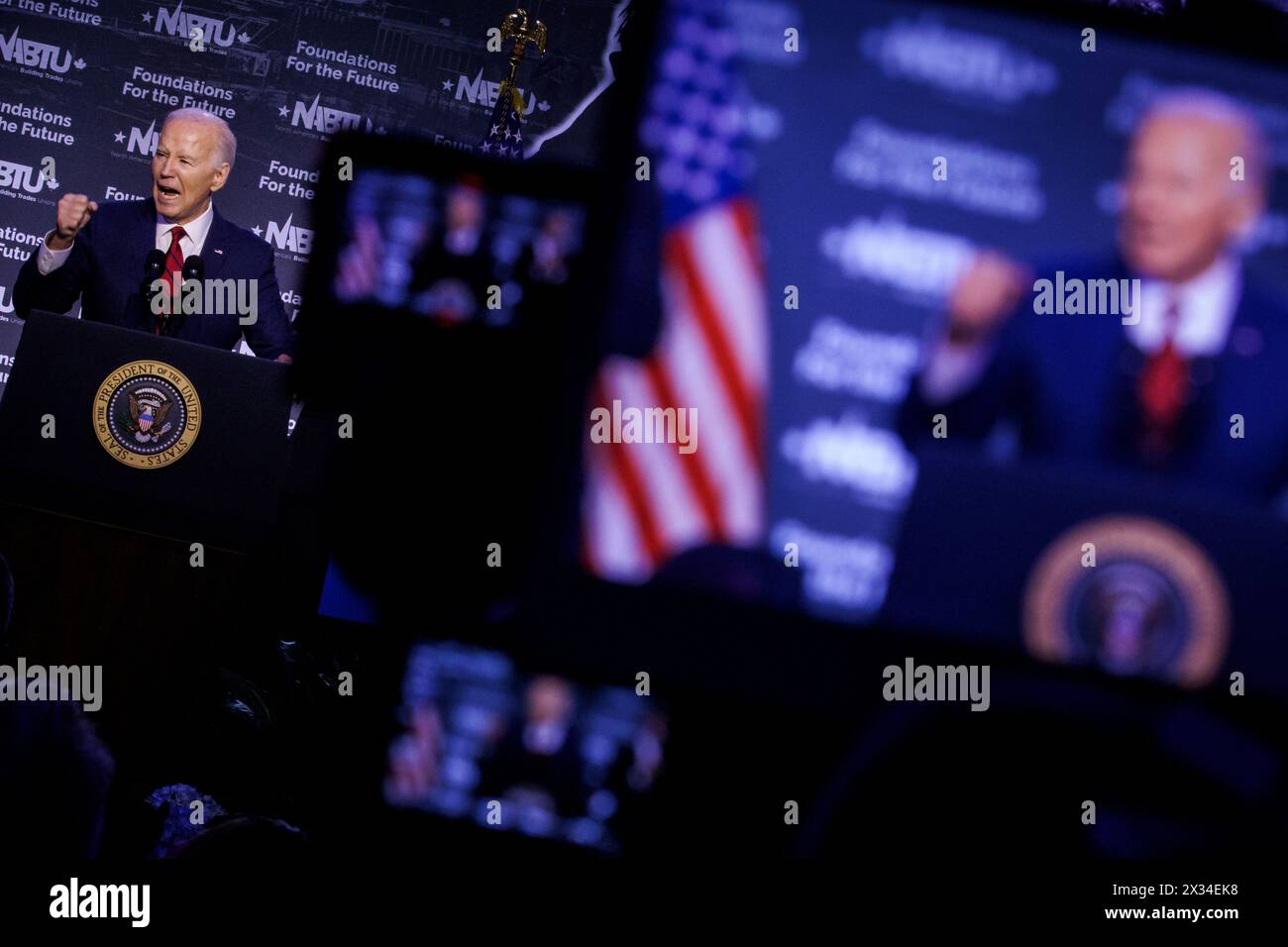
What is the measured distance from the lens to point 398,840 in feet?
3.28

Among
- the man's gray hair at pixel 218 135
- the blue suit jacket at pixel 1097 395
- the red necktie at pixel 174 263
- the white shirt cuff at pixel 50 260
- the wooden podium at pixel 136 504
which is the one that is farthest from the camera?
the man's gray hair at pixel 218 135

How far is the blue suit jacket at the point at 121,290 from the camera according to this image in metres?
3.41

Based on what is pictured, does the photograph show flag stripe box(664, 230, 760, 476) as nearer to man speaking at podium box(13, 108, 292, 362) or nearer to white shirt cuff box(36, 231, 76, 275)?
man speaking at podium box(13, 108, 292, 362)

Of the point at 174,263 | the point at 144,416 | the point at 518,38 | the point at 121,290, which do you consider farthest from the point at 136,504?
the point at 518,38

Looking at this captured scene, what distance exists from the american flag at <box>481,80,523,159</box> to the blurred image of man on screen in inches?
116

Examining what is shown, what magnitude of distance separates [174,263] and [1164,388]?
3455 mm

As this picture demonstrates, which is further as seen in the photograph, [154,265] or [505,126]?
[505,126]

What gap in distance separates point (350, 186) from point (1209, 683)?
3.82 ft

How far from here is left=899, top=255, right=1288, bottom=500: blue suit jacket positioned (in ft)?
3.20

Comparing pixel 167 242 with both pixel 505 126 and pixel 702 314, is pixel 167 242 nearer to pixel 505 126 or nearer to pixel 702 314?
pixel 505 126

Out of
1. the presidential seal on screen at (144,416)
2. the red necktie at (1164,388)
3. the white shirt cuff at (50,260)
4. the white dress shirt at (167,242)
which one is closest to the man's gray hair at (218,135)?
the white dress shirt at (167,242)

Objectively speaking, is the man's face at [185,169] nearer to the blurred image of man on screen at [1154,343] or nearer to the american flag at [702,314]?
the american flag at [702,314]

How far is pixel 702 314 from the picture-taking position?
1.04 m

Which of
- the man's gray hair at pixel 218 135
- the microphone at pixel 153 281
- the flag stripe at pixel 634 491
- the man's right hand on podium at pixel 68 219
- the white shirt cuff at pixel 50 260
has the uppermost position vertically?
the man's gray hair at pixel 218 135
